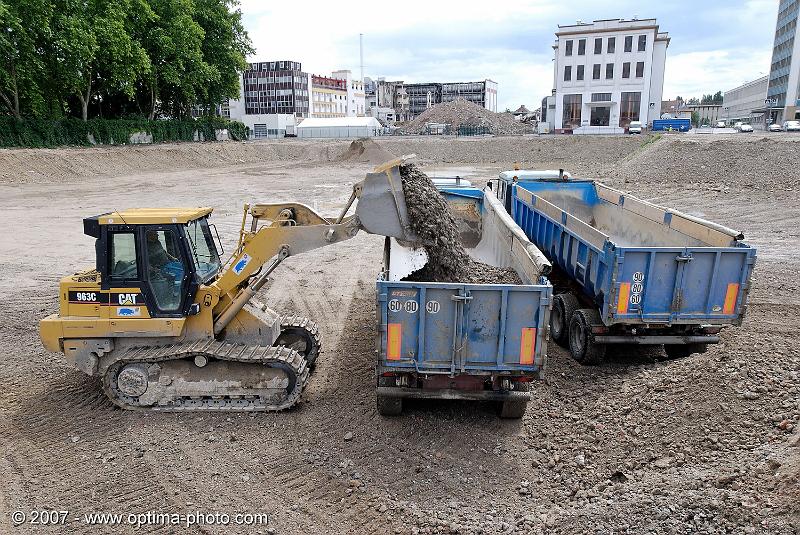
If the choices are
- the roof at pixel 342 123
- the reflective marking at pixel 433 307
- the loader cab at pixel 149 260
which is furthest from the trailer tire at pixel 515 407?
the roof at pixel 342 123

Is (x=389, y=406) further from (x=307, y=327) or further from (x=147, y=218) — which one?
(x=147, y=218)

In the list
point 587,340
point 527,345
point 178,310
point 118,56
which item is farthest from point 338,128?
point 527,345

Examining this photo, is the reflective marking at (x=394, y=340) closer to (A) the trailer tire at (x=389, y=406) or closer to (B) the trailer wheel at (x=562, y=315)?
(A) the trailer tire at (x=389, y=406)

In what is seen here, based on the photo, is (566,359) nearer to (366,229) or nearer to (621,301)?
(621,301)

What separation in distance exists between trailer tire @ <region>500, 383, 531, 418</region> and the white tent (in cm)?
6354

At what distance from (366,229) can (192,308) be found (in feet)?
7.73

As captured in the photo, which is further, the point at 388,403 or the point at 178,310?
the point at 178,310

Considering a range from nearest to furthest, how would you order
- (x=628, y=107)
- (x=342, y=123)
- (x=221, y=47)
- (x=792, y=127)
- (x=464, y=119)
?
(x=221, y=47), (x=792, y=127), (x=628, y=107), (x=342, y=123), (x=464, y=119)

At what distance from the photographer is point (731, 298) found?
752 cm

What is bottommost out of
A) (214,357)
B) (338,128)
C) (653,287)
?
(214,357)

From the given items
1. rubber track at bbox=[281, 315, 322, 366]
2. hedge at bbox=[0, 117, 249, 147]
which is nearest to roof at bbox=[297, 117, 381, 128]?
hedge at bbox=[0, 117, 249, 147]

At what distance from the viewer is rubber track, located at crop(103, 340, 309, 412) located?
268 inches

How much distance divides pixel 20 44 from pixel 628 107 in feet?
182

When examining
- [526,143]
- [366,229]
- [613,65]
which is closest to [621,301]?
[366,229]
